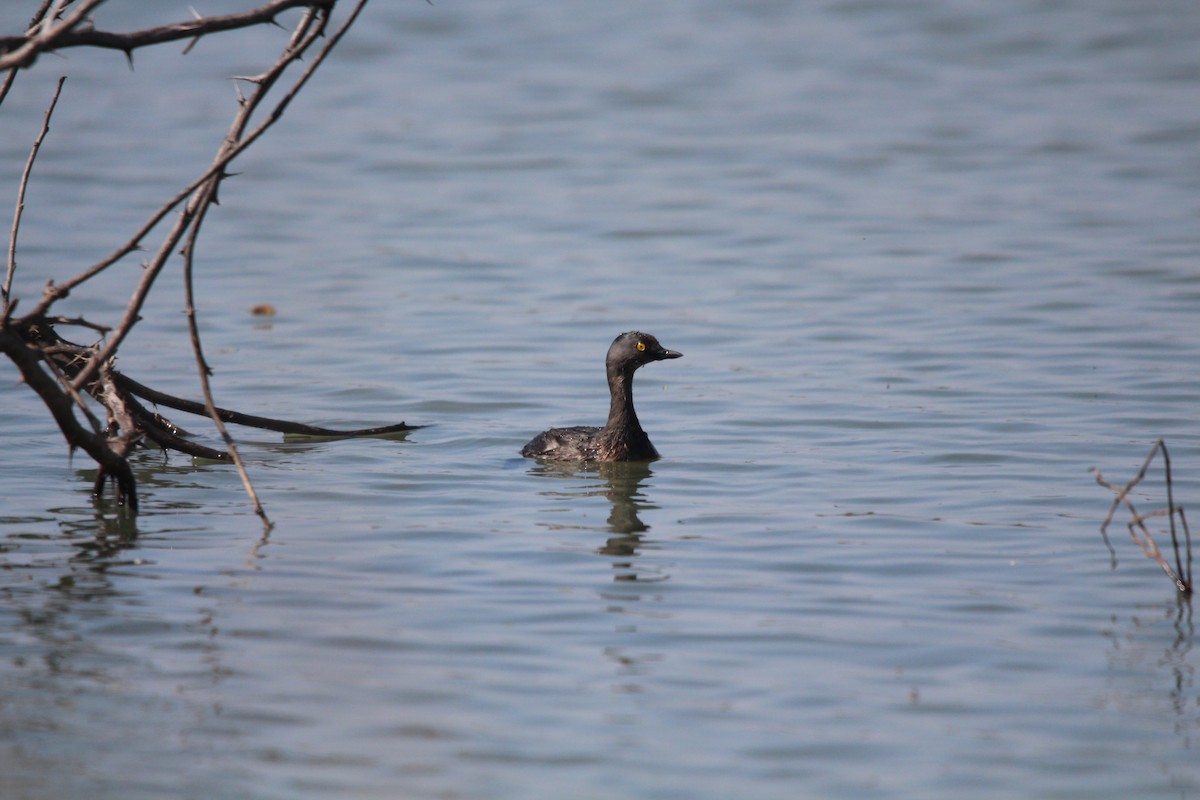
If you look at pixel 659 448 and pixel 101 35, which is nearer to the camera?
pixel 101 35

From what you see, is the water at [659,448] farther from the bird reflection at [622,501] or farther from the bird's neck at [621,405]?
the bird's neck at [621,405]

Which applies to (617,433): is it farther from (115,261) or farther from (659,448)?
(115,261)

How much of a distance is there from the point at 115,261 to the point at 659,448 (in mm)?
4984

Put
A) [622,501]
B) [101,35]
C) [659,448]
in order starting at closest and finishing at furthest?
[101,35], [622,501], [659,448]

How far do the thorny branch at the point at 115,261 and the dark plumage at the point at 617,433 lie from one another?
1.99 meters

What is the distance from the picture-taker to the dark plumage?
1143 centimetres

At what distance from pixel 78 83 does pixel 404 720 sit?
28800mm

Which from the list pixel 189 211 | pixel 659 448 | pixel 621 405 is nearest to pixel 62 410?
pixel 189 211

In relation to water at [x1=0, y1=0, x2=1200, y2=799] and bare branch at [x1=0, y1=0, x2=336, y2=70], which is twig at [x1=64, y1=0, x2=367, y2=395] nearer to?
bare branch at [x1=0, y1=0, x2=336, y2=70]

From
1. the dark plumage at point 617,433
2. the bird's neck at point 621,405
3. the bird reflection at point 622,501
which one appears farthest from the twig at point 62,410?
the bird's neck at point 621,405

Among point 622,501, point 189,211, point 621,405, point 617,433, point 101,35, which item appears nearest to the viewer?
point 101,35

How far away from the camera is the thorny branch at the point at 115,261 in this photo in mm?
6664

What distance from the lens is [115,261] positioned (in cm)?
836

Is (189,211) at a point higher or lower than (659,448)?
higher
